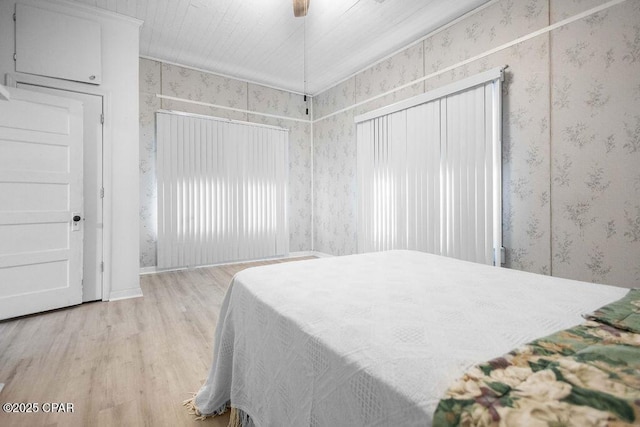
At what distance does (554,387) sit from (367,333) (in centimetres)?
41

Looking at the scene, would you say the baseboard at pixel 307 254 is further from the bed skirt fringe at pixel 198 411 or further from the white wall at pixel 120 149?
the bed skirt fringe at pixel 198 411

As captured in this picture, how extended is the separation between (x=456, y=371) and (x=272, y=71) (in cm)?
480

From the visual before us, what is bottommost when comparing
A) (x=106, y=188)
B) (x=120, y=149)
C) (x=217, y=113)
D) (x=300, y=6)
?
(x=106, y=188)

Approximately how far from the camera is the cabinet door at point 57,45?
2771 mm

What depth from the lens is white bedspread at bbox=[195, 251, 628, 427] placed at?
2.26 ft

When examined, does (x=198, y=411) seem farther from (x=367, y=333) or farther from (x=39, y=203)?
(x=39, y=203)

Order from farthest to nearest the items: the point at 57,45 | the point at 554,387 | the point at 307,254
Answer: the point at 307,254 → the point at 57,45 → the point at 554,387

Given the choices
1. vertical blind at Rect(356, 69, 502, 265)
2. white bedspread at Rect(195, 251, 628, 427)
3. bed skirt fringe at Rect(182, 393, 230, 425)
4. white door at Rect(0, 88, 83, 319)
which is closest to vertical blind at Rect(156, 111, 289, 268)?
white door at Rect(0, 88, 83, 319)

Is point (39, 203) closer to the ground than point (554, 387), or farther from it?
farther from it

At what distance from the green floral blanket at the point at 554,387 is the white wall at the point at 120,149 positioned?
3.53 m

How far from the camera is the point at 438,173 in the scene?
3404 millimetres

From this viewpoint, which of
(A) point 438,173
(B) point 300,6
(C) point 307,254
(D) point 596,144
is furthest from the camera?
(C) point 307,254

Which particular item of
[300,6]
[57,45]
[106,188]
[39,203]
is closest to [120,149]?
[106,188]

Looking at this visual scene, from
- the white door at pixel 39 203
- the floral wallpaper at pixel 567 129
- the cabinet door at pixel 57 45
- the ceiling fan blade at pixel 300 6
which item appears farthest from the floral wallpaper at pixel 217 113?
the floral wallpaper at pixel 567 129
